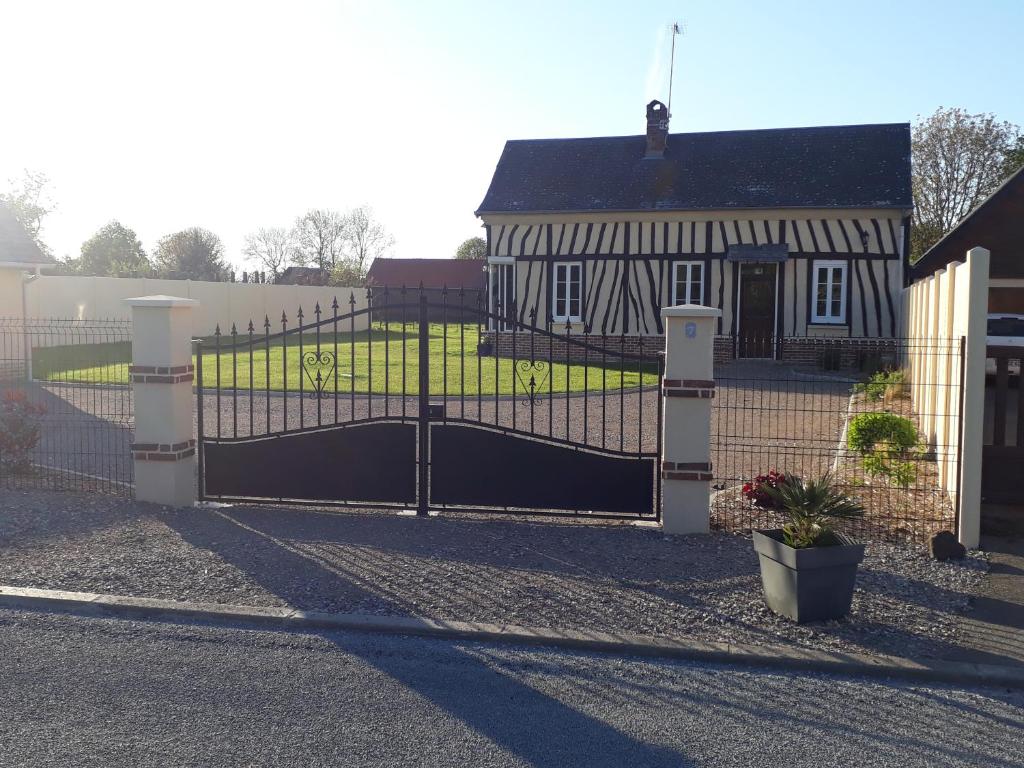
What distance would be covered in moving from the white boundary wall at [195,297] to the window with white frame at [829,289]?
12926 millimetres

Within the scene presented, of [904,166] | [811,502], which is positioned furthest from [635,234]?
[811,502]

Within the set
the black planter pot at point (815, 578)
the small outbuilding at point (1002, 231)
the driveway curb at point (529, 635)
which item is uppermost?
the small outbuilding at point (1002, 231)

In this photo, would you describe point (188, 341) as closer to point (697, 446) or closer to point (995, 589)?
point (697, 446)

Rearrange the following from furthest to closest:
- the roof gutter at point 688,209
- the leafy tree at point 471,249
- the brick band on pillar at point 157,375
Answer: the leafy tree at point 471,249 → the roof gutter at point 688,209 → the brick band on pillar at point 157,375

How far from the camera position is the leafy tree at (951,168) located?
119 ft

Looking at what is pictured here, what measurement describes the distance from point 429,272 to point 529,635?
1851 inches

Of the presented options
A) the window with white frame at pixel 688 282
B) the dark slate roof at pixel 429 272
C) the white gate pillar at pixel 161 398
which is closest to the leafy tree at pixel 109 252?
the dark slate roof at pixel 429 272

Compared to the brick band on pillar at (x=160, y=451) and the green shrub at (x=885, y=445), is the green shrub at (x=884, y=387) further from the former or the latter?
the brick band on pillar at (x=160, y=451)

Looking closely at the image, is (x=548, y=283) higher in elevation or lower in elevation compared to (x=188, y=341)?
higher

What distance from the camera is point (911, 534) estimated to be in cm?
745

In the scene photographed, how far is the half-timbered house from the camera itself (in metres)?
23.5

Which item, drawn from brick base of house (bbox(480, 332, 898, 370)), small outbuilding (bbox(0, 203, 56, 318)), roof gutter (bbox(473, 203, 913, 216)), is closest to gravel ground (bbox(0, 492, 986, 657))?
small outbuilding (bbox(0, 203, 56, 318))

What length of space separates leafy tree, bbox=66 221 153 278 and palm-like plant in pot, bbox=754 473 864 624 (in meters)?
58.7

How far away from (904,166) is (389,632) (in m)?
22.4
